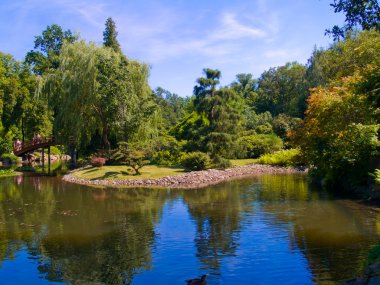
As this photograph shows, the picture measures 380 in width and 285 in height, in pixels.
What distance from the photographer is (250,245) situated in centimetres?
1141

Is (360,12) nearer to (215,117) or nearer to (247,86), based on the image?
A: (215,117)

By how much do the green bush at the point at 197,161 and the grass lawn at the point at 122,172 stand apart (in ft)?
2.50

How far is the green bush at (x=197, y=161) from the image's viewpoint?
29000 millimetres

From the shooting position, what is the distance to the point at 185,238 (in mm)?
12477

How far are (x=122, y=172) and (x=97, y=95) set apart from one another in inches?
304

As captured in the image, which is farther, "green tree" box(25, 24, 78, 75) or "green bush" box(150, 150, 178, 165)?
"green tree" box(25, 24, 78, 75)

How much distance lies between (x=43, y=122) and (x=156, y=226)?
3558 cm

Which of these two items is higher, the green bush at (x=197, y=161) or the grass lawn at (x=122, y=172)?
the green bush at (x=197, y=161)

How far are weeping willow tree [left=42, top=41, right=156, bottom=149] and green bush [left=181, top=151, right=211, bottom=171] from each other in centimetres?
624

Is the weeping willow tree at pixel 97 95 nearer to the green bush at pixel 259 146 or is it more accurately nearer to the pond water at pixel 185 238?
the green bush at pixel 259 146

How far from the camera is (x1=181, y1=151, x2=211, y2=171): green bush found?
29.0 metres

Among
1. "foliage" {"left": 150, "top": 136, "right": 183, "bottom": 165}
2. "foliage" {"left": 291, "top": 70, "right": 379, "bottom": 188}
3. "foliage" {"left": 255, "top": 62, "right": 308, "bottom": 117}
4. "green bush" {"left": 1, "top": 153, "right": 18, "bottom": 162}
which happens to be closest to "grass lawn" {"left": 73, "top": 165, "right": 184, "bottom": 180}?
"foliage" {"left": 150, "top": 136, "right": 183, "bottom": 165}

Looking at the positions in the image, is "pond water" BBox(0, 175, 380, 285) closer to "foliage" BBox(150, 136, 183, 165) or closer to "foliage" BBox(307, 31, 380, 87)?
"foliage" BBox(307, 31, 380, 87)

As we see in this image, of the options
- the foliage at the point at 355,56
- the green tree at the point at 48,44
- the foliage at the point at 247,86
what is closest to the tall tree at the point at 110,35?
the green tree at the point at 48,44
